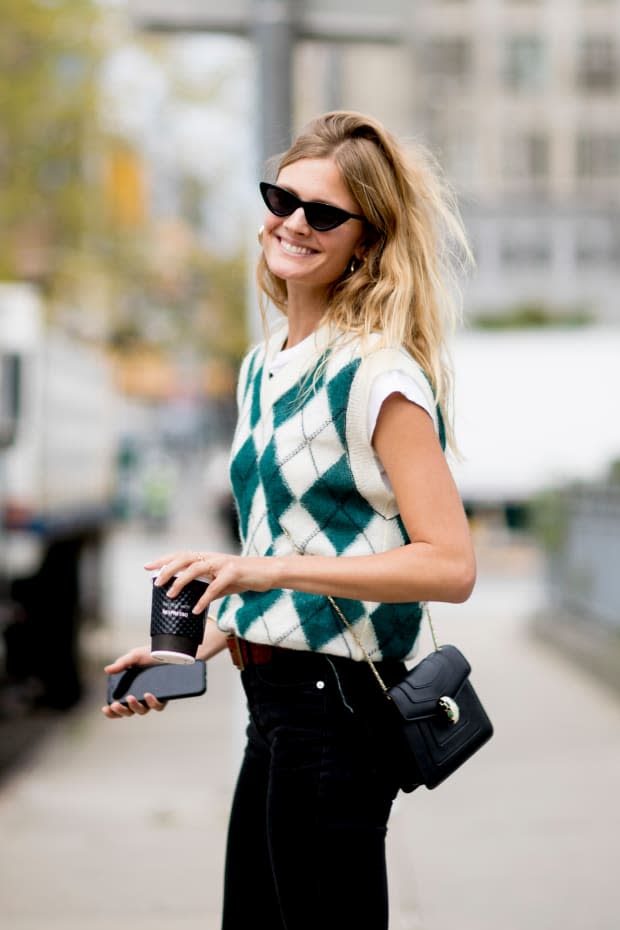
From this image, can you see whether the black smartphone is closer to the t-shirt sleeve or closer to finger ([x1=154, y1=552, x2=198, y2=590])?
finger ([x1=154, y1=552, x2=198, y2=590])

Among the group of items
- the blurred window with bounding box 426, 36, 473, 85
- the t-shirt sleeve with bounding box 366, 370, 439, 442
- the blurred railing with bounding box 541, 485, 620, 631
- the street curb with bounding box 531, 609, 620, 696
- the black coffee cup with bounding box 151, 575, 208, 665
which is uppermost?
the blurred window with bounding box 426, 36, 473, 85

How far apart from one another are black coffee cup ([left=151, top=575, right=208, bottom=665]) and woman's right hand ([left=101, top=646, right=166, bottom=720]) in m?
0.27

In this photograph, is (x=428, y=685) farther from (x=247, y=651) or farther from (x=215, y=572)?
(x=215, y=572)

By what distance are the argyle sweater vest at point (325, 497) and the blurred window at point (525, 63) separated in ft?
198

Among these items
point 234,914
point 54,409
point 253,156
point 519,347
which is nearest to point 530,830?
point 253,156

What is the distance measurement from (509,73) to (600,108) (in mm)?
4079

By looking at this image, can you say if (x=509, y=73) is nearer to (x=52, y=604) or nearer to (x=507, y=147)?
(x=507, y=147)

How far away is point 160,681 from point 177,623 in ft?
1.17

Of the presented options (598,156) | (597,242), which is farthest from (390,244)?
(598,156)

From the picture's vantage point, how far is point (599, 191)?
58.5m

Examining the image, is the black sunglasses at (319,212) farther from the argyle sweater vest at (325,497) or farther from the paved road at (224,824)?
the paved road at (224,824)

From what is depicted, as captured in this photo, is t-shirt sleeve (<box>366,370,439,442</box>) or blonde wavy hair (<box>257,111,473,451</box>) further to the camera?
blonde wavy hair (<box>257,111,473,451</box>)

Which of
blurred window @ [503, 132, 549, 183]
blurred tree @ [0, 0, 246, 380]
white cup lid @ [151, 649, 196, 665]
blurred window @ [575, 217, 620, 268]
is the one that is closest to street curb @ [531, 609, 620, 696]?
white cup lid @ [151, 649, 196, 665]

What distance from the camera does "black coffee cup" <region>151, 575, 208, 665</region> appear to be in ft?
7.09
